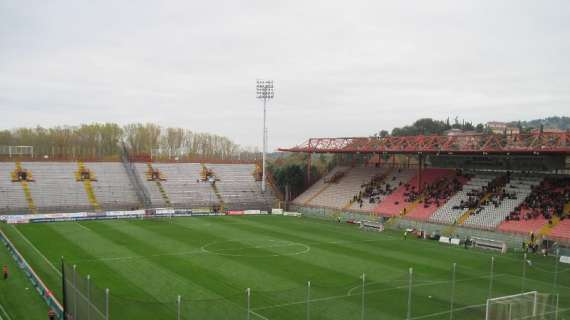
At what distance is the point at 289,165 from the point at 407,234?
24.3m

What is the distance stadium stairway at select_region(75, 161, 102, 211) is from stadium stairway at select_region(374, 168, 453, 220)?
2812 cm

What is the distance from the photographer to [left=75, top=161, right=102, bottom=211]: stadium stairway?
5166 centimetres

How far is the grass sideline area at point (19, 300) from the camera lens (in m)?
18.8

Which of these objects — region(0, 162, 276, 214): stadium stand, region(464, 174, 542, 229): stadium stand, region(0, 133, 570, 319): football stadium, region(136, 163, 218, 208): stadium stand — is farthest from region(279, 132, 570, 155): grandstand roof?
region(136, 163, 218, 208): stadium stand

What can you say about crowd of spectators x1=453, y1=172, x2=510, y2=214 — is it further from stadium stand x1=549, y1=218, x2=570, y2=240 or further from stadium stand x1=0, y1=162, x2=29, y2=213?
stadium stand x1=0, y1=162, x2=29, y2=213

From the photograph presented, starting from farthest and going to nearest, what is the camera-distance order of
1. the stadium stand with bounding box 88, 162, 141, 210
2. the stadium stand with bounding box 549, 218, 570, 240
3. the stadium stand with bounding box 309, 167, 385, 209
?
the stadium stand with bounding box 309, 167, 385, 209
the stadium stand with bounding box 88, 162, 141, 210
the stadium stand with bounding box 549, 218, 570, 240

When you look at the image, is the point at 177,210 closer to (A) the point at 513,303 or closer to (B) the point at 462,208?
(B) the point at 462,208

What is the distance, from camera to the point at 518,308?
1627cm

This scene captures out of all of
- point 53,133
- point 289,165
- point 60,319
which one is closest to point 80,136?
point 53,133

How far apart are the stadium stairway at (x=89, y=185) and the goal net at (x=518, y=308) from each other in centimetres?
4295

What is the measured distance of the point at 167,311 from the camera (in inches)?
720

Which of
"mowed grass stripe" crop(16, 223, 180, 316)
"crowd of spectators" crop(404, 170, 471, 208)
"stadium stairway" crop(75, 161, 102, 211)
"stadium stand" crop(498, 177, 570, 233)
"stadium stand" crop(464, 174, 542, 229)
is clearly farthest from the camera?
"stadium stairway" crop(75, 161, 102, 211)

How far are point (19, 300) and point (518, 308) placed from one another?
18.6m

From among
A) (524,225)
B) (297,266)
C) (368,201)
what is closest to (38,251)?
(297,266)
